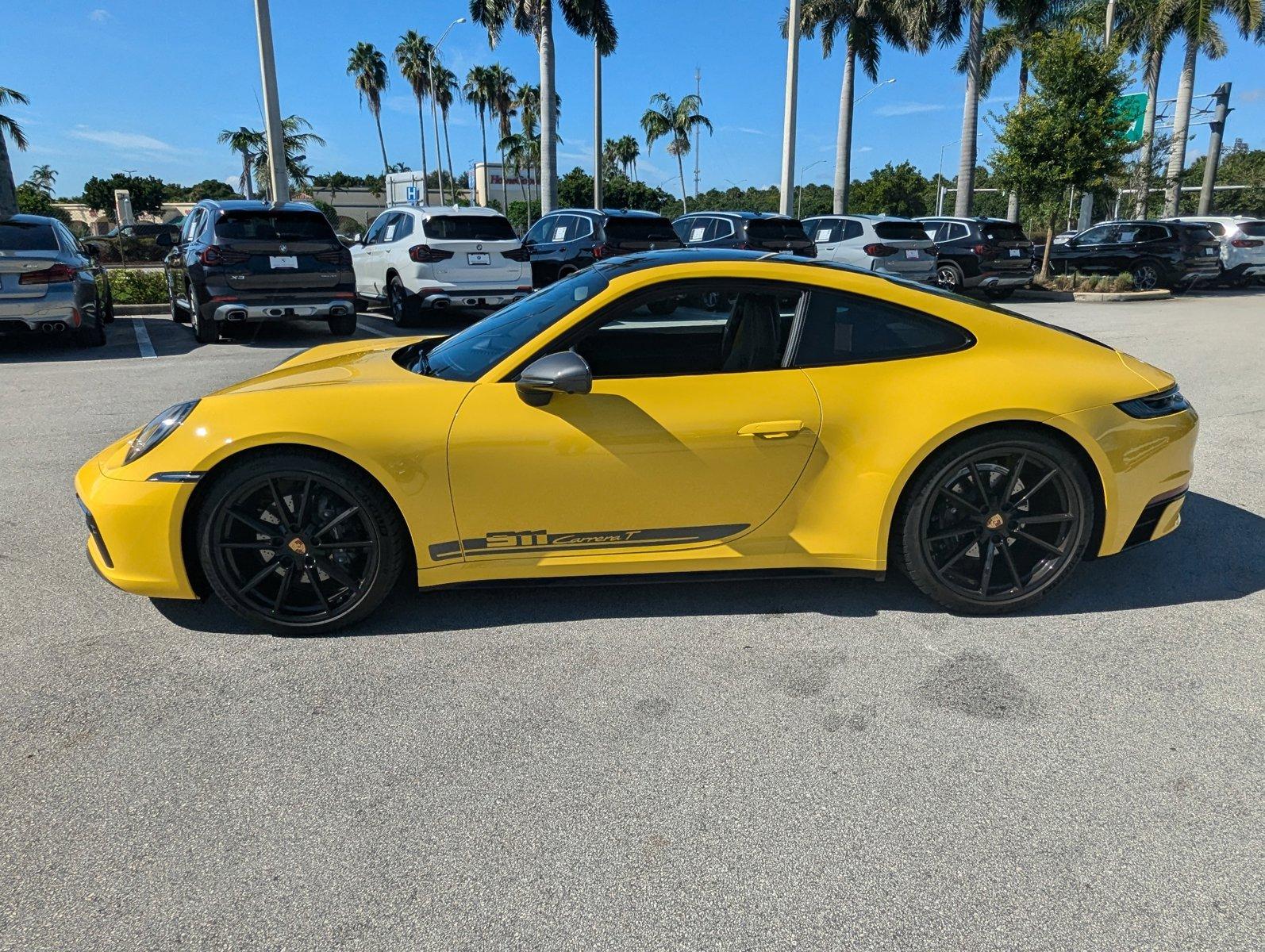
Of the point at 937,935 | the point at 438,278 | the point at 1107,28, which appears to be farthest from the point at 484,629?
the point at 1107,28

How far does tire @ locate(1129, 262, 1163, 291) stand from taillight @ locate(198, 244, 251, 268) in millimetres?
19137

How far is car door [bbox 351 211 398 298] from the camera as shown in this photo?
13.3 m

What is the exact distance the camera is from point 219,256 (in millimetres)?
10180

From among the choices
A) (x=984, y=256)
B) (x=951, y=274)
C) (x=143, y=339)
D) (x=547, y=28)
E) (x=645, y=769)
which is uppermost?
(x=547, y=28)

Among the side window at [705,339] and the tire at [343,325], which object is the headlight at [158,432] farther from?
the tire at [343,325]

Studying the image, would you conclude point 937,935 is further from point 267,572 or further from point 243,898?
point 267,572

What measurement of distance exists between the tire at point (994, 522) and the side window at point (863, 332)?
0.41 m

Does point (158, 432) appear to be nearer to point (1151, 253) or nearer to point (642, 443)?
point (642, 443)

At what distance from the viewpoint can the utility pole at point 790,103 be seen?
75.1ft

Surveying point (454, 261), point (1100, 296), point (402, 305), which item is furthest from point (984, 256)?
point (402, 305)

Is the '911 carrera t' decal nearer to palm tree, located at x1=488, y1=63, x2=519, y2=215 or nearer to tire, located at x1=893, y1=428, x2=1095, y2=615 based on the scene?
tire, located at x1=893, y1=428, x2=1095, y2=615

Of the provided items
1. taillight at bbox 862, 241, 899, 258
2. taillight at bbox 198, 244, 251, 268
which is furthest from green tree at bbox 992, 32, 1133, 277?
taillight at bbox 198, 244, 251, 268

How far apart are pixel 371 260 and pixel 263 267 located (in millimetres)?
3372

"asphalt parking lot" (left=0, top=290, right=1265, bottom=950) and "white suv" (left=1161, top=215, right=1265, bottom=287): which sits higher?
"white suv" (left=1161, top=215, right=1265, bottom=287)
